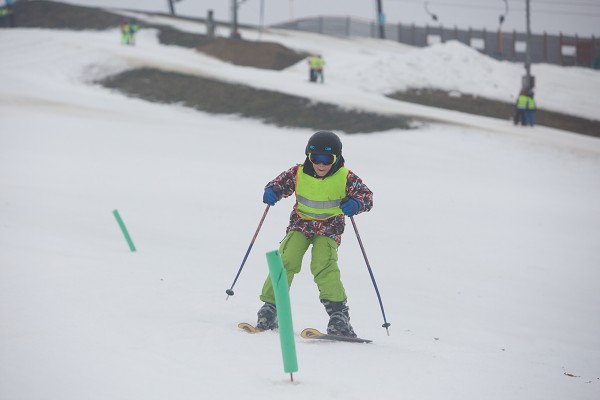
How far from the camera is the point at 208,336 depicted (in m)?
5.37

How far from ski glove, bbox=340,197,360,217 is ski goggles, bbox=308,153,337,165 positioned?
1.13 feet

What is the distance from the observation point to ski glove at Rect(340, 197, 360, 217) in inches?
220

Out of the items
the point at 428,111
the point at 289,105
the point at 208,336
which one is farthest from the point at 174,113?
the point at 208,336

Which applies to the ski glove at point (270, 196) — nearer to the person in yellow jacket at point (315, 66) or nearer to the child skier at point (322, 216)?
the child skier at point (322, 216)

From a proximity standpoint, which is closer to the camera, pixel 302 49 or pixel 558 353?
pixel 558 353

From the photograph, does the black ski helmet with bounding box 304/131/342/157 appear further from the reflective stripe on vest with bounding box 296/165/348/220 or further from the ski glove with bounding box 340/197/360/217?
the ski glove with bounding box 340/197/360/217

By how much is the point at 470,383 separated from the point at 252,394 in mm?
1664

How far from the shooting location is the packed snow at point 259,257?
187 inches

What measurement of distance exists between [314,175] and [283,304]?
1.85 metres

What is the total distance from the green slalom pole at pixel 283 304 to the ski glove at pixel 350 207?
152cm

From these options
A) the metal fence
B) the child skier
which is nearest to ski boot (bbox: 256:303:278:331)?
the child skier

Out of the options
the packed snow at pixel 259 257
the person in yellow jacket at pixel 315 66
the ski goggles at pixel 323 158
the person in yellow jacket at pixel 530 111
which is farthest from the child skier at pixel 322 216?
the person in yellow jacket at pixel 315 66

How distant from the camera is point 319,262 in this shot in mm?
5844

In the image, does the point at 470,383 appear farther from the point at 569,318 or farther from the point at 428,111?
the point at 428,111
